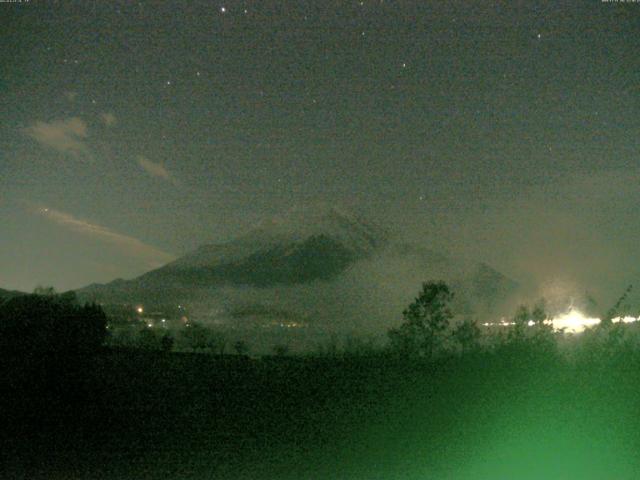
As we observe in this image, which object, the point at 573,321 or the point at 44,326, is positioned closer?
the point at 44,326

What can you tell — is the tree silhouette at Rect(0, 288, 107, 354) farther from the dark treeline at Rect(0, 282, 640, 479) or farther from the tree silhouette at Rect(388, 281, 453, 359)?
the tree silhouette at Rect(388, 281, 453, 359)

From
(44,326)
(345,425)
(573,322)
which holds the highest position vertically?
(573,322)

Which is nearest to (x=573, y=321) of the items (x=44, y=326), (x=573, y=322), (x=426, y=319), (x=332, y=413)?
(x=573, y=322)

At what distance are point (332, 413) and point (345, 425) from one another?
0.99m

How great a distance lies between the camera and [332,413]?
40.3 ft

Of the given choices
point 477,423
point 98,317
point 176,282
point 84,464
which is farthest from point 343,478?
point 176,282

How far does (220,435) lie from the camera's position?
10828mm

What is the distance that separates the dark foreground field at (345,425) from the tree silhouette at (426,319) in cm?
682

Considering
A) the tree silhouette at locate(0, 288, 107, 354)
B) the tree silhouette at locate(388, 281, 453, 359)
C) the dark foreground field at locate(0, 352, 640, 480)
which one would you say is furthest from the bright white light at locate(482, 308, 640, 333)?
the tree silhouette at locate(0, 288, 107, 354)

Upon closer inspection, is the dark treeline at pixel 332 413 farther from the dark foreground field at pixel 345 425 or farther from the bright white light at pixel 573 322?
the bright white light at pixel 573 322

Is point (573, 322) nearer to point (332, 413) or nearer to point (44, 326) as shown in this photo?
point (332, 413)

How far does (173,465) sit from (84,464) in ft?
3.79

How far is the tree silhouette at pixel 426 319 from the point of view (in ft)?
69.8

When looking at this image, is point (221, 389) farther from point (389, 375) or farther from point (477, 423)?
point (477, 423)
